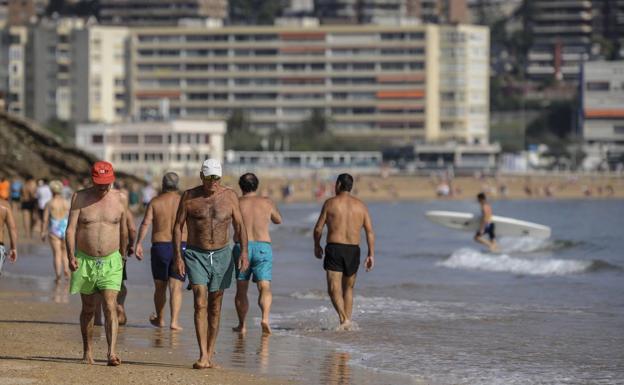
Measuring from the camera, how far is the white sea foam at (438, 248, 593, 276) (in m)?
26.9

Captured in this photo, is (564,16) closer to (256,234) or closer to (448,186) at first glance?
(448,186)

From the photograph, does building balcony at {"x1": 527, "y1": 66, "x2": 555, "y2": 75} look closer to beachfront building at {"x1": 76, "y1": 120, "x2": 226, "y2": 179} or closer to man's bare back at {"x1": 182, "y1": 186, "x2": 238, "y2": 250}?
beachfront building at {"x1": 76, "y1": 120, "x2": 226, "y2": 179}

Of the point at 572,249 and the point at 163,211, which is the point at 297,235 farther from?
the point at 163,211

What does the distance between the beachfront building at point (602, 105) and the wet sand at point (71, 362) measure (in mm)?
137403

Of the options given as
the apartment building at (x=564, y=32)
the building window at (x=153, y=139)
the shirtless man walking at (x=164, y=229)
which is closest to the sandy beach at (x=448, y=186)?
the building window at (x=153, y=139)

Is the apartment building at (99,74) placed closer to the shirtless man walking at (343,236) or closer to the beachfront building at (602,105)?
the beachfront building at (602,105)

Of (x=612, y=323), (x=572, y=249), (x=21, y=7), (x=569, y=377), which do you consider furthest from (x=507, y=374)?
(x=21, y=7)

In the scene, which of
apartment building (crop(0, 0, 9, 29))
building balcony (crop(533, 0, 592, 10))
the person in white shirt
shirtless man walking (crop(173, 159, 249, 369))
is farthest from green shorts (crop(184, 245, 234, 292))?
building balcony (crop(533, 0, 592, 10))

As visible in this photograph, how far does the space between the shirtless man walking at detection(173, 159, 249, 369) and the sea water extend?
3.26 feet

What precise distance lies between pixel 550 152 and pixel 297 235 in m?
102

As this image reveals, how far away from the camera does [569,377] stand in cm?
1235

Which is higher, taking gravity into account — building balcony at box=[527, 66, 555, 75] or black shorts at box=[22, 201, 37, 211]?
building balcony at box=[527, 66, 555, 75]

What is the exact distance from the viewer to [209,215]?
11.3 meters

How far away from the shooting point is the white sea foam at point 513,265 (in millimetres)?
26859
